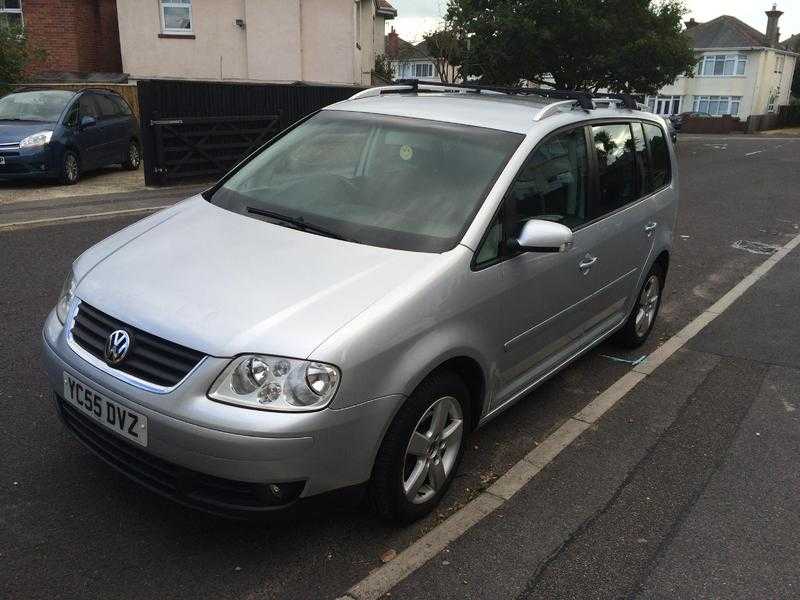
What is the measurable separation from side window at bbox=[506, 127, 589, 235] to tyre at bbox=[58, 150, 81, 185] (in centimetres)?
1026

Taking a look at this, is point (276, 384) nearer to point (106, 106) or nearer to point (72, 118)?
point (72, 118)

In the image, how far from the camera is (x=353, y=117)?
4.34 m

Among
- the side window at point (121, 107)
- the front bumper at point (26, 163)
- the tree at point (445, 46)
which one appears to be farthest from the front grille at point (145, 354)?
the tree at point (445, 46)

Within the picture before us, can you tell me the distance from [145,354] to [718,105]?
69956mm

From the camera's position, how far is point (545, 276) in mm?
3832

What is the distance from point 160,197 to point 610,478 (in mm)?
9720

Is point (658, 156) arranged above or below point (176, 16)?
below

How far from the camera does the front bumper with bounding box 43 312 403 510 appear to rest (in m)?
2.62

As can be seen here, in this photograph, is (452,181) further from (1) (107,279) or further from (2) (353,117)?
(1) (107,279)

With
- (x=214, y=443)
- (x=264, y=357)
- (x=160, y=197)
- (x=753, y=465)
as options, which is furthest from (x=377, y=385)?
(x=160, y=197)

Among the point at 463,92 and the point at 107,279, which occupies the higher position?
the point at 463,92

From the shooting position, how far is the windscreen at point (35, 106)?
40.1 feet

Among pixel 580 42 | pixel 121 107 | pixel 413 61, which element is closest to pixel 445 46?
pixel 580 42

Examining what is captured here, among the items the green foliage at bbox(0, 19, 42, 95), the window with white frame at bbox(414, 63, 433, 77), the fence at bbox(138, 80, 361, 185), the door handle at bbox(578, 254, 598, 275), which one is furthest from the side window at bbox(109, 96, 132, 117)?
the window with white frame at bbox(414, 63, 433, 77)
